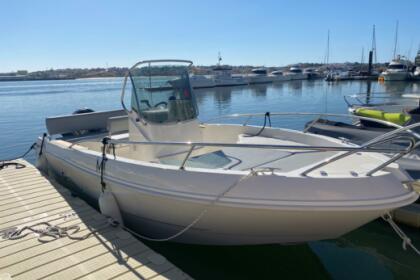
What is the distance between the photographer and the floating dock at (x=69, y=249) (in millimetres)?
3334

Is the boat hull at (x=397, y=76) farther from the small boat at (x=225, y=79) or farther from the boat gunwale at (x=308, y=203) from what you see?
the boat gunwale at (x=308, y=203)

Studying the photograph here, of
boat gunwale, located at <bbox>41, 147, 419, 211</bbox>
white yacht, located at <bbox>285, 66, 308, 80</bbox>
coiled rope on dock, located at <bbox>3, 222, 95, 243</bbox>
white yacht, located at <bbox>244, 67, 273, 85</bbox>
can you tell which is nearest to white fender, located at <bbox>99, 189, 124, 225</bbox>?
coiled rope on dock, located at <bbox>3, 222, 95, 243</bbox>

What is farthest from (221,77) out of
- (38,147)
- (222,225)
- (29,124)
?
(222,225)

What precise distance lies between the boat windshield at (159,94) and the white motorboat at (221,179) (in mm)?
16

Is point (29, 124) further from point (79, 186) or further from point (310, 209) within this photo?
point (310, 209)

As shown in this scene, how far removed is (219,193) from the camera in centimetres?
335

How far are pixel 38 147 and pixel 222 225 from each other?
4920 mm

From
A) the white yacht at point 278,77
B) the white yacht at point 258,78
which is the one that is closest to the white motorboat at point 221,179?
the white yacht at point 258,78

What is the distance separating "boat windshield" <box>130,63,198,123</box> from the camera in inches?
201

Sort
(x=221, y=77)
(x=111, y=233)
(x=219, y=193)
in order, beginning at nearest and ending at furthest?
(x=219, y=193) < (x=111, y=233) < (x=221, y=77)

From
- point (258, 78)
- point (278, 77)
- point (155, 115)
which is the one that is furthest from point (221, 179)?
point (278, 77)

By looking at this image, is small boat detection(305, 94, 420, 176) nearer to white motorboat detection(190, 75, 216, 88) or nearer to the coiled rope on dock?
the coiled rope on dock

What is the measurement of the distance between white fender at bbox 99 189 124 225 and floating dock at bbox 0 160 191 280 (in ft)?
0.48

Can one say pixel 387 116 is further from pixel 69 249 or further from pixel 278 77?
pixel 278 77
